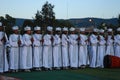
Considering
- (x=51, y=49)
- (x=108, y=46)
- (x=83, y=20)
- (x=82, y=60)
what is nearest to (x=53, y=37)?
(x=51, y=49)

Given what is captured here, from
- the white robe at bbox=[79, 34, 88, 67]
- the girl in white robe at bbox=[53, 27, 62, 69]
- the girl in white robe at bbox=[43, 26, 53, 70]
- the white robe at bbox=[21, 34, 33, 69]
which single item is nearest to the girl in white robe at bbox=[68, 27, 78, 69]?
the white robe at bbox=[79, 34, 88, 67]

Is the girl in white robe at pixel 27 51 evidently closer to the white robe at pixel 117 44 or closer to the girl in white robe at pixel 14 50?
the girl in white robe at pixel 14 50

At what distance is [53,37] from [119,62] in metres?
3.38

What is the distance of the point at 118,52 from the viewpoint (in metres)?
18.3

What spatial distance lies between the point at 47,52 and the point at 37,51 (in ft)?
1.83

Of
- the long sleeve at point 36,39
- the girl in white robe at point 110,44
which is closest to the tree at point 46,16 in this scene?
the girl in white robe at point 110,44

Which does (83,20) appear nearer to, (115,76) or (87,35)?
(87,35)

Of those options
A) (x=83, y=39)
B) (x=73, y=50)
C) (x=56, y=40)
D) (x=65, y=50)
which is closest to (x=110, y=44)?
(x=83, y=39)

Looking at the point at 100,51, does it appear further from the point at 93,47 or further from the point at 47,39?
the point at 47,39

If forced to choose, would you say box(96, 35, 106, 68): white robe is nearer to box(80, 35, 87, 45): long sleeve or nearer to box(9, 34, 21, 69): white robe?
box(80, 35, 87, 45): long sleeve

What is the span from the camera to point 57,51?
659 inches

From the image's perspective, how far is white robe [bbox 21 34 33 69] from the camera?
1559 cm

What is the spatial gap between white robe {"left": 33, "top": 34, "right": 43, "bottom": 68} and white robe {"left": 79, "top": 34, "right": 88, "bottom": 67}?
2198 millimetres

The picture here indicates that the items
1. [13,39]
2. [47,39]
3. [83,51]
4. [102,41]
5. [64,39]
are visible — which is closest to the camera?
[13,39]
